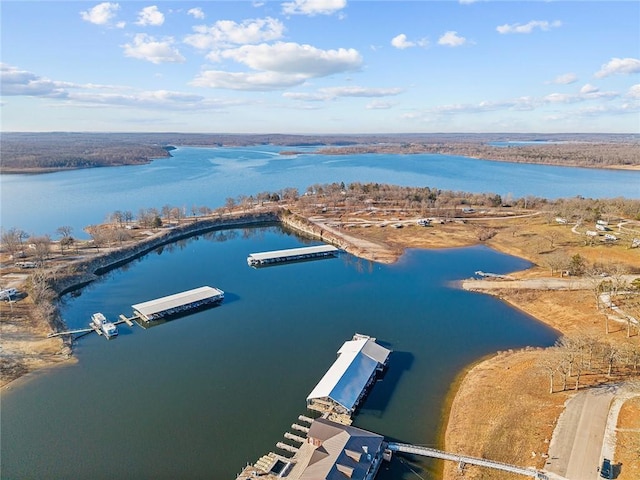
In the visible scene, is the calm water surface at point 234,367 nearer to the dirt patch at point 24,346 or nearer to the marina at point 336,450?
the marina at point 336,450

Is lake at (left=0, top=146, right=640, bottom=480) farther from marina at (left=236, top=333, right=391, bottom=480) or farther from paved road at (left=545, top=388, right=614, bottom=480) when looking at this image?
paved road at (left=545, top=388, right=614, bottom=480)

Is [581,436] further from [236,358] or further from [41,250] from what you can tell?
[41,250]

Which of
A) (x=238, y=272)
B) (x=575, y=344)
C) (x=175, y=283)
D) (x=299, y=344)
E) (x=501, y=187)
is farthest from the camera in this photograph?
(x=501, y=187)

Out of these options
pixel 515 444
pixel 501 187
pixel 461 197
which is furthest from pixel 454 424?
pixel 501 187

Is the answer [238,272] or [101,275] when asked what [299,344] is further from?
[101,275]

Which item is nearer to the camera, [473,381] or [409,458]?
[409,458]

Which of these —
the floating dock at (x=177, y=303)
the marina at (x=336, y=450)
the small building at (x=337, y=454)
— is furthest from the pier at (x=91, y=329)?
the small building at (x=337, y=454)

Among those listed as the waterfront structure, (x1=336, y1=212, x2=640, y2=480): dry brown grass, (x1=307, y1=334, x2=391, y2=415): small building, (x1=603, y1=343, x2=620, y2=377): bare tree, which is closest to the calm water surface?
(x1=307, y1=334, x2=391, y2=415): small building
